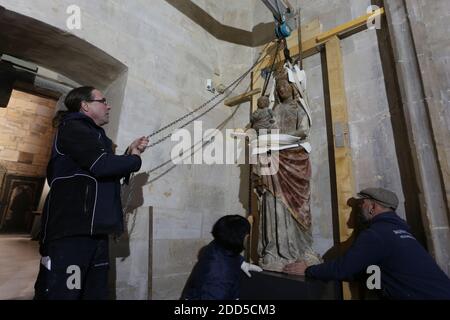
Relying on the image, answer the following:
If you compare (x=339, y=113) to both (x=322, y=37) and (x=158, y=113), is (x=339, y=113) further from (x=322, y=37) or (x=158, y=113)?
(x=158, y=113)

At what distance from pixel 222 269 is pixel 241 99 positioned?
2.69 meters

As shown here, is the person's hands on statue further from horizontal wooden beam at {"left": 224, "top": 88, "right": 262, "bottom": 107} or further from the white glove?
horizontal wooden beam at {"left": 224, "top": 88, "right": 262, "bottom": 107}

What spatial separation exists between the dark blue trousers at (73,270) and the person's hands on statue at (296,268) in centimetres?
131

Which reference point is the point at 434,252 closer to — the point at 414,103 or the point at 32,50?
the point at 414,103

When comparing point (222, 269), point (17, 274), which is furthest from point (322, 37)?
point (17, 274)

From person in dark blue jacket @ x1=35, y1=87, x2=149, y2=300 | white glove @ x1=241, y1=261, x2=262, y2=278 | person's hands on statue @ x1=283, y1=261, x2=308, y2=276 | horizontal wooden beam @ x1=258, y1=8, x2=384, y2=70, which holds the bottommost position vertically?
white glove @ x1=241, y1=261, x2=262, y2=278

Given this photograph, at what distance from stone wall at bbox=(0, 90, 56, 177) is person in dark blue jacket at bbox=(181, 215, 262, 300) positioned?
30.4 feet

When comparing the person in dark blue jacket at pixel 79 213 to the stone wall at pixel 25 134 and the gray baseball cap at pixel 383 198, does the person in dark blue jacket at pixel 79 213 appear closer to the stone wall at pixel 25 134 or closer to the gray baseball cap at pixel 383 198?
the gray baseball cap at pixel 383 198

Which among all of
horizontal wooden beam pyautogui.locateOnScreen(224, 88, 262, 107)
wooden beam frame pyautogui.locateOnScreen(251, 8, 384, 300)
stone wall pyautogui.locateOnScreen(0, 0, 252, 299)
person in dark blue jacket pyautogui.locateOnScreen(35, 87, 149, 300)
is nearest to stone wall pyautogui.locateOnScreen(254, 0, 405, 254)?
wooden beam frame pyautogui.locateOnScreen(251, 8, 384, 300)

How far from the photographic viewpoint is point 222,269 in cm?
186

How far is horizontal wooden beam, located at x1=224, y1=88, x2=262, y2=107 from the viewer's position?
150 inches

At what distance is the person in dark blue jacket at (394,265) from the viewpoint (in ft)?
5.04

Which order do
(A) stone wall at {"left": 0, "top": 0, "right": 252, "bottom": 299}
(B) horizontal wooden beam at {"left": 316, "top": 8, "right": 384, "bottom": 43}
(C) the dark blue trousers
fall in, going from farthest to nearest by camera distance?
(B) horizontal wooden beam at {"left": 316, "top": 8, "right": 384, "bottom": 43}, (A) stone wall at {"left": 0, "top": 0, "right": 252, "bottom": 299}, (C) the dark blue trousers
